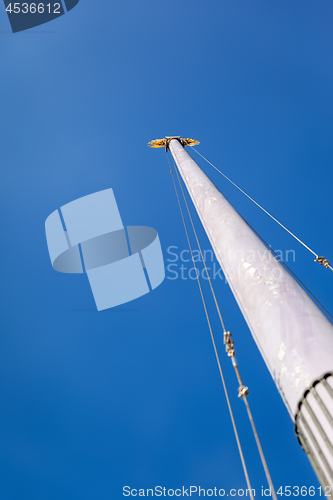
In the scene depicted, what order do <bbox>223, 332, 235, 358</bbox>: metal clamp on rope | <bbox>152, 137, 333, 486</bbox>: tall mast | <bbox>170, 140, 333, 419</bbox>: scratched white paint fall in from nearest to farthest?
<bbox>152, 137, 333, 486</bbox>: tall mast → <bbox>170, 140, 333, 419</bbox>: scratched white paint → <bbox>223, 332, 235, 358</bbox>: metal clamp on rope

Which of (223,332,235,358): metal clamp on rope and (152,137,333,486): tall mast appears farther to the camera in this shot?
(223,332,235,358): metal clamp on rope

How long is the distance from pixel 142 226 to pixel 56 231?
577 cm

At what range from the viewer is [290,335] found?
3326 millimetres

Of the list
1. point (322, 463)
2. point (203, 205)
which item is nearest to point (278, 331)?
point (322, 463)

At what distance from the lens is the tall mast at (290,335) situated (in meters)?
2.90

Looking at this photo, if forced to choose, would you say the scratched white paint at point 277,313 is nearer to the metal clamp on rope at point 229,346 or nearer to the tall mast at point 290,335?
the tall mast at point 290,335

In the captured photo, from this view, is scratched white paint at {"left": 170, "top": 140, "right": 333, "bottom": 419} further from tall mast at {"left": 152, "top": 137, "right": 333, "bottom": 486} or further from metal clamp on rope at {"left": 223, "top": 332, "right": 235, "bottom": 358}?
metal clamp on rope at {"left": 223, "top": 332, "right": 235, "bottom": 358}

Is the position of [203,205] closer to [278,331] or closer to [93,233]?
[278,331]

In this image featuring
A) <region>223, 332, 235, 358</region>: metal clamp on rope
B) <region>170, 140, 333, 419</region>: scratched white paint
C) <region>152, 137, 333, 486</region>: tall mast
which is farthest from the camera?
<region>223, 332, 235, 358</region>: metal clamp on rope

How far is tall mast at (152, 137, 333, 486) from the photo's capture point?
9.52ft

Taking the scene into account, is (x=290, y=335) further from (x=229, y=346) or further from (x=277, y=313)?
(x=229, y=346)

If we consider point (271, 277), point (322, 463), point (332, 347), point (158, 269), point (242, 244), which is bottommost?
point (322, 463)

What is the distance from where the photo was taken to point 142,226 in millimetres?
25625

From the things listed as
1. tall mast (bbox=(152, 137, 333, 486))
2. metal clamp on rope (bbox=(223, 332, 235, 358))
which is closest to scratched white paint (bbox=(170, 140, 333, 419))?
tall mast (bbox=(152, 137, 333, 486))
